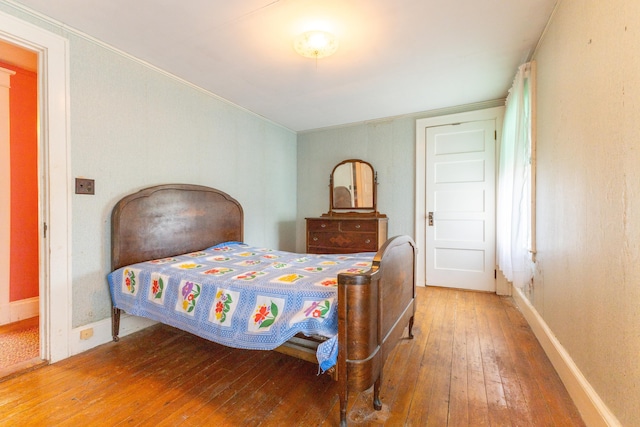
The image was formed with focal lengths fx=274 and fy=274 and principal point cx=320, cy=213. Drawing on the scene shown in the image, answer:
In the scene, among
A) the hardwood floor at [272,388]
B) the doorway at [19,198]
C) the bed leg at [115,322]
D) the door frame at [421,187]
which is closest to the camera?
the hardwood floor at [272,388]

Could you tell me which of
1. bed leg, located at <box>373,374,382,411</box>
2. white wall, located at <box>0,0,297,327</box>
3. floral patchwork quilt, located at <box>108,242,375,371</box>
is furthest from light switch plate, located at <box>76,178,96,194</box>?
bed leg, located at <box>373,374,382,411</box>

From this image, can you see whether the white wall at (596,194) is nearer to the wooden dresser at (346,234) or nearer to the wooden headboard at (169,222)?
the wooden dresser at (346,234)

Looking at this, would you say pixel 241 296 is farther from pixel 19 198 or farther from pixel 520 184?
pixel 19 198

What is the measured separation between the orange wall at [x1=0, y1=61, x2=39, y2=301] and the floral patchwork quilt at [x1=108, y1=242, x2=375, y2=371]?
3.95 ft

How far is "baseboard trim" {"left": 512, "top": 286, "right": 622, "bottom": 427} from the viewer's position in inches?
46.6

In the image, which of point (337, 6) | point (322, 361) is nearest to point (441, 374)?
point (322, 361)

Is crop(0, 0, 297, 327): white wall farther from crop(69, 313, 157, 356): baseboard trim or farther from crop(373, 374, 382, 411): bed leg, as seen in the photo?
crop(373, 374, 382, 411): bed leg

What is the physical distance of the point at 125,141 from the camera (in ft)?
7.48

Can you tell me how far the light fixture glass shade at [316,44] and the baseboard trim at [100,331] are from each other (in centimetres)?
253

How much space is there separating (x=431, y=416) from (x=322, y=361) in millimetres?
644

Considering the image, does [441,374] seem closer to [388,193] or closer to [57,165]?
[388,193]

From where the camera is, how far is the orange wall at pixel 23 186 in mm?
2492

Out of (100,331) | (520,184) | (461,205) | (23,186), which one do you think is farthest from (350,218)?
(23,186)

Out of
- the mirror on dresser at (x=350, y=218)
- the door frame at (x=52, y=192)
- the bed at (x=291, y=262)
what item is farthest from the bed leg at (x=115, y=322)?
the mirror on dresser at (x=350, y=218)
